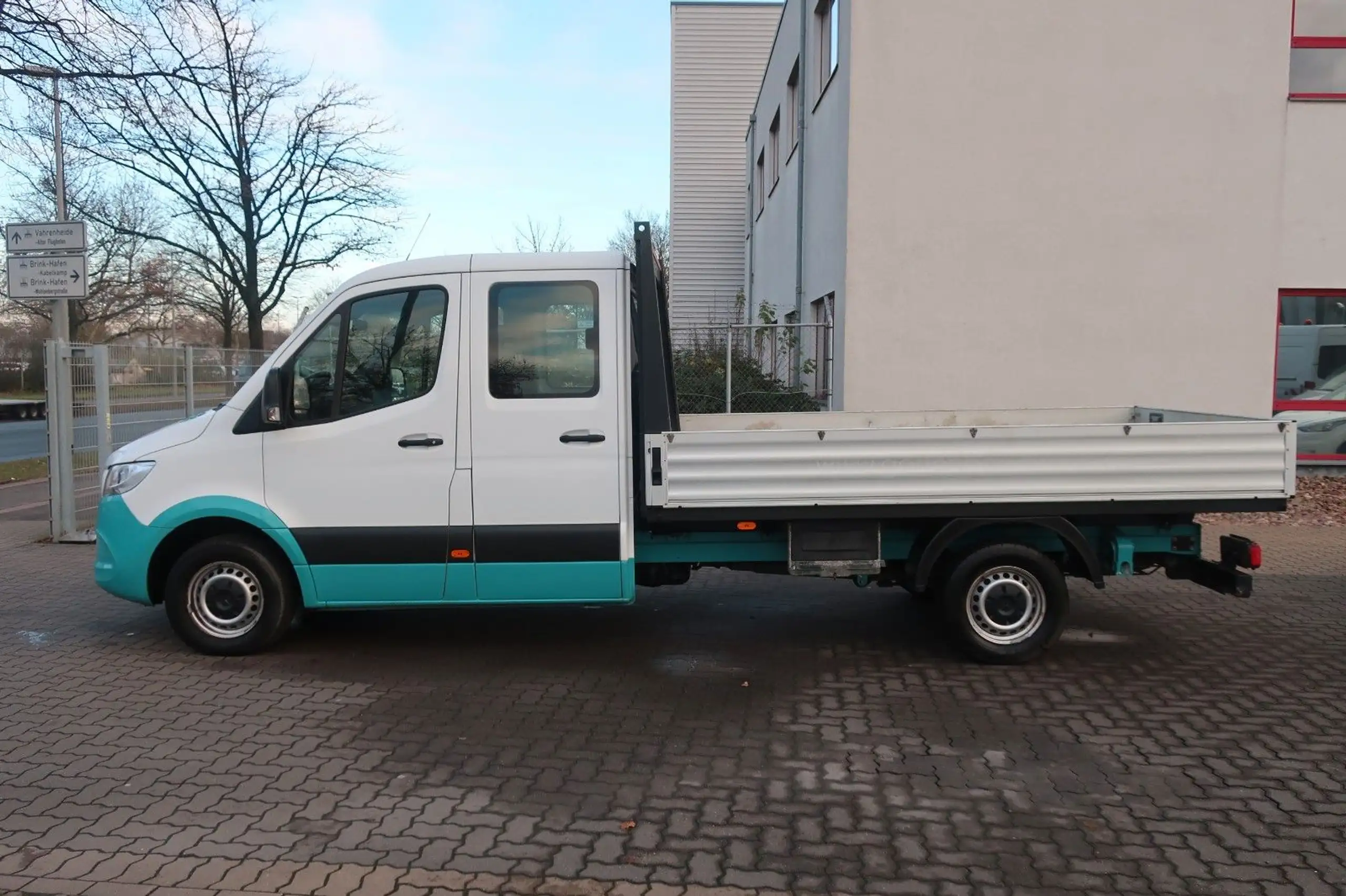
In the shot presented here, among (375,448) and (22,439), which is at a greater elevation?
(375,448)

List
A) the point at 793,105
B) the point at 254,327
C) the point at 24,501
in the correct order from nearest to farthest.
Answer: the point at 24,501 → the point at 793,105 → the point at 254,327

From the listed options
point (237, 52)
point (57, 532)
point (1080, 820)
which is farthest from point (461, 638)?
point (237, 52)

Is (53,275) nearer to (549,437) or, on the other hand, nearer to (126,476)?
(126,476)

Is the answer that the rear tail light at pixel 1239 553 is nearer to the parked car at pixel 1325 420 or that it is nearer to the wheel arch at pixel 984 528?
the wheel arch at pixel 984 528

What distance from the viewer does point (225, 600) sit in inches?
237

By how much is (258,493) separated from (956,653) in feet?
13.9

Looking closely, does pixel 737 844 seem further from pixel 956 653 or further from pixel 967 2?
pixel 967 2

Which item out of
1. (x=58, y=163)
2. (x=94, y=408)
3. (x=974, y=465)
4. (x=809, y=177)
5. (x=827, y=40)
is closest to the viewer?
(x=974, y=465)

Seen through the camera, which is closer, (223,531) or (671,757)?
(671,757)

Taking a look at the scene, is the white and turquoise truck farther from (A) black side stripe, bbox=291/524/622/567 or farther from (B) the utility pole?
(B) the utility pole

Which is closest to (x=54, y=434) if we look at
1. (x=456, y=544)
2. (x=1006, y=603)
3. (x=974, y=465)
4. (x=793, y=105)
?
(x=456, y=544)

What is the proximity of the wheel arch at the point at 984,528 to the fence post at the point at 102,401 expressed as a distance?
844cm

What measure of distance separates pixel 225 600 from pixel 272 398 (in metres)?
1.26

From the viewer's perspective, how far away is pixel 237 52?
1703cm
